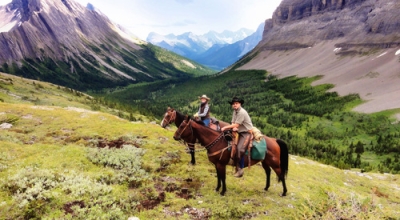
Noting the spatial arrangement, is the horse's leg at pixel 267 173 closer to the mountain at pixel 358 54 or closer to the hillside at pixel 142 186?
the hillside at pixel 142 186

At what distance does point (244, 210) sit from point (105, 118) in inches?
827

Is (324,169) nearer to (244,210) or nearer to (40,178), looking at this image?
(244,210)

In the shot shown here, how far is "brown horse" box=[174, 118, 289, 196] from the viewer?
12914 mm

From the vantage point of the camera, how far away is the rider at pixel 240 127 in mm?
12289

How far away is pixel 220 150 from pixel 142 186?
4.79 m

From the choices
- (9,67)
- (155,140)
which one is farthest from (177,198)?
(9,67)

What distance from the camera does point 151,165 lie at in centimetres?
1580

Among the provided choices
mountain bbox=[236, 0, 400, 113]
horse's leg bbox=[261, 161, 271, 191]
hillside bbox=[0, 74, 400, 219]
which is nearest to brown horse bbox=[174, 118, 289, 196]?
horse's leg bbox=[261, 161, 271, 191]

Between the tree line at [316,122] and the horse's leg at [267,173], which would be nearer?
the horse's leg at [267,173]

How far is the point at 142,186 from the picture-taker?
13.0m

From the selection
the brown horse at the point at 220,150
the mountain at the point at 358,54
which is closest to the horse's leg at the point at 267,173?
the brown horse at the point at 220,150

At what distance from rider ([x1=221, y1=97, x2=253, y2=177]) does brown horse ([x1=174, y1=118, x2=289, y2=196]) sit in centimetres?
49

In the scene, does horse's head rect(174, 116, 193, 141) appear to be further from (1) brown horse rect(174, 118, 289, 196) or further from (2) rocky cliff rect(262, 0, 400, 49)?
(2) rocky cliff rect(262, 0, 400, 49)

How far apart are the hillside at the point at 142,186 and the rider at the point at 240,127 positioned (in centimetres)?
212
